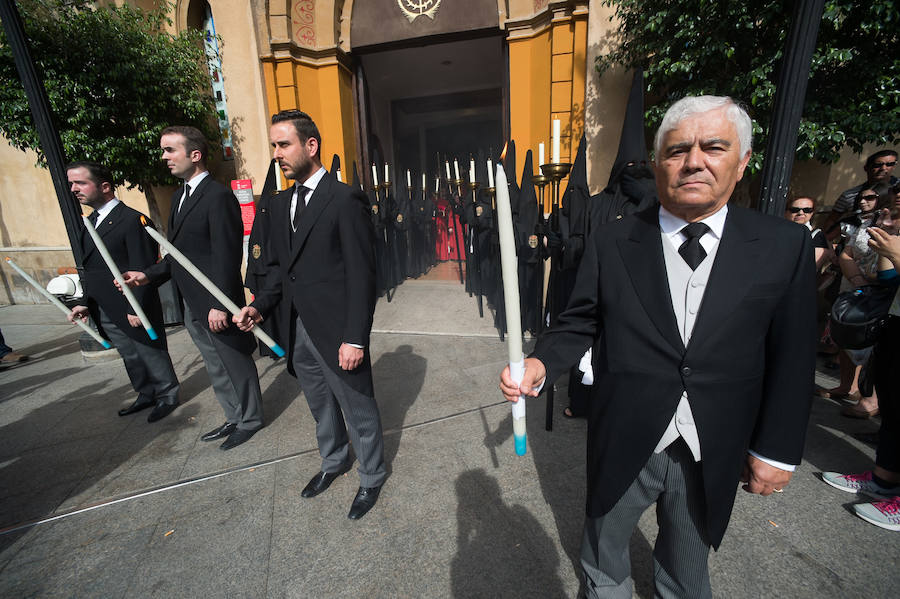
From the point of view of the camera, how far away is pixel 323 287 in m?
2.19

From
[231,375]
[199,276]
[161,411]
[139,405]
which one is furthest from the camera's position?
[139,405]

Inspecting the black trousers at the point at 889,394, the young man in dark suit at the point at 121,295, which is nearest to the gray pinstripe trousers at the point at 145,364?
the young man in dark suit at the point at 121,295

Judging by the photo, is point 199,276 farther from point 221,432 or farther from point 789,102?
point 789,102

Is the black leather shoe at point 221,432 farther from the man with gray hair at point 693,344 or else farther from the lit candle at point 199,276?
the man with gray hair at point 693,344

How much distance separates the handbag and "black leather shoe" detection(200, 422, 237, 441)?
4671mm

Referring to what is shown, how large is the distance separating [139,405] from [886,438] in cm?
578

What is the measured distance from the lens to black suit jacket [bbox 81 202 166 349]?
325 centimetres

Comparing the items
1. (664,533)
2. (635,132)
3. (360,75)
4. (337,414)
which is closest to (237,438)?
(337,414)

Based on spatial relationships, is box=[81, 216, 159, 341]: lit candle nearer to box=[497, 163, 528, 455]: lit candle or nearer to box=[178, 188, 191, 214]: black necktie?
box=[178, 188, 191, 214]: black necktie

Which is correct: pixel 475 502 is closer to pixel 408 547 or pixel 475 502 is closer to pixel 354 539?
pixel 408 547

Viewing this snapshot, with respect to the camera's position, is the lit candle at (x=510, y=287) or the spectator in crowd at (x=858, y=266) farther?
the spectator in crowd at (x=858, y=266)

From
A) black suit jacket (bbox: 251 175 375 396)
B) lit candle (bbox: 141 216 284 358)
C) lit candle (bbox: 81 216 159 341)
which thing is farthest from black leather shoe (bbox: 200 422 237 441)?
black suit jacket (bbox: 251 175 375 396)

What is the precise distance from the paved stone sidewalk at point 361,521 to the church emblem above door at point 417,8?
6.51 m

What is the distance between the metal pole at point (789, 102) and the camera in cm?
178
